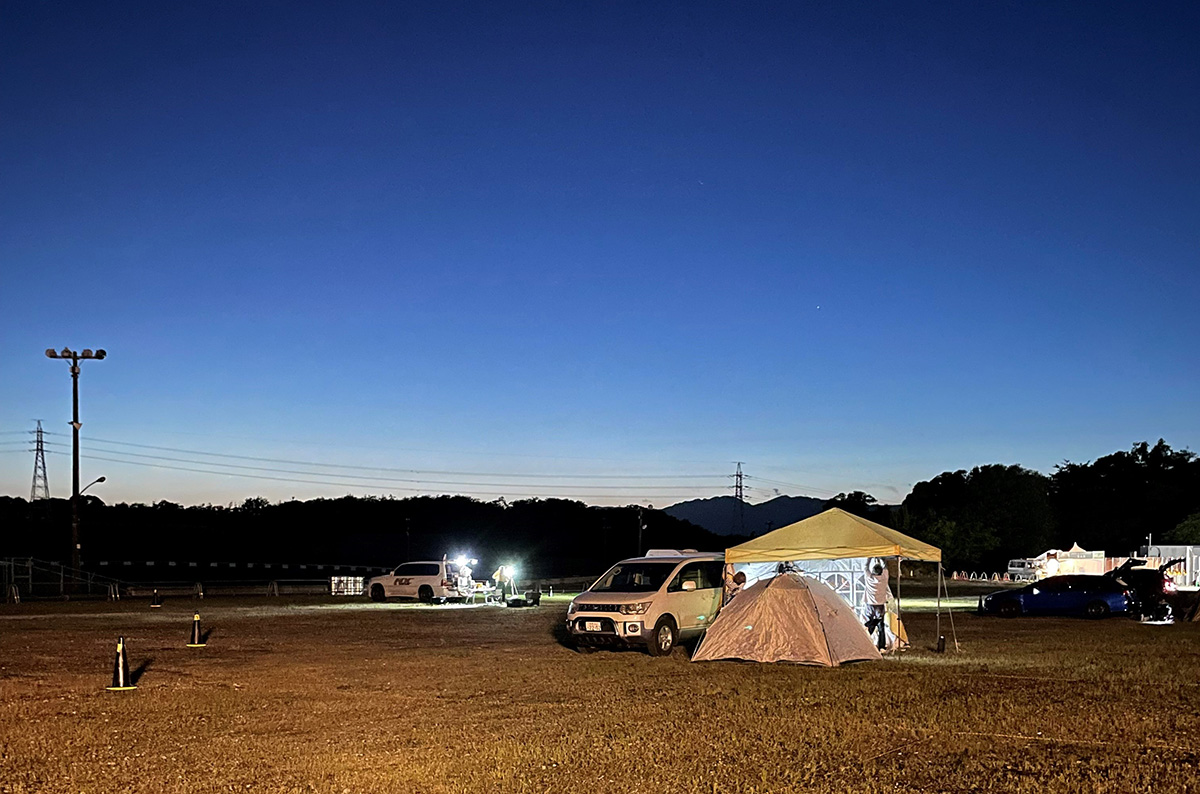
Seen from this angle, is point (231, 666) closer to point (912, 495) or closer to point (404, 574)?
point (404, 574)

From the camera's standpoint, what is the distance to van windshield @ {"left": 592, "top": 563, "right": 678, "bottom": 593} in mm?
19312

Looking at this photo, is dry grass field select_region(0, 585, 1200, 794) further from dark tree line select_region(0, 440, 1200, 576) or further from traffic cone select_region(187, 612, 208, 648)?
dark tree line select_region(0, 440, 1200, 576)

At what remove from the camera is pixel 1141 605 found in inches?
1152

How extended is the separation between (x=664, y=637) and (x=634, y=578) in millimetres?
1635

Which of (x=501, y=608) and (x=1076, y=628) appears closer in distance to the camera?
(x=1076, y=628)

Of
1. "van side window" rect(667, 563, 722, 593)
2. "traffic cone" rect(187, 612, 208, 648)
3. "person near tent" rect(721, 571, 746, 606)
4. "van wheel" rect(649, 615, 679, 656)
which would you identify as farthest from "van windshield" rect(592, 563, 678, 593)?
"traffic cone" rect(187, 612, 208, 648)

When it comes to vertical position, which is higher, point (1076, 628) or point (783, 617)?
point (783, 617)

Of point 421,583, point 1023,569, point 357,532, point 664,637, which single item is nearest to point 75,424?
point 421,583

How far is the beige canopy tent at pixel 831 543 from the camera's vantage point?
17609 millimetres

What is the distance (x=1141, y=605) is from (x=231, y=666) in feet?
77.2

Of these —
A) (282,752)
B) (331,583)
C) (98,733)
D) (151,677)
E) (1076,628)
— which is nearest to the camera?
(282,752)

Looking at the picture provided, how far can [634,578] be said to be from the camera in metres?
19.9

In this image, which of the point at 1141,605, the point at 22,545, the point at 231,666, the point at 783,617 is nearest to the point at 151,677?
the point at 231,666

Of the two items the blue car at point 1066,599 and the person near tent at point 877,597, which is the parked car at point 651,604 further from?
the blue car at point 1066,599
